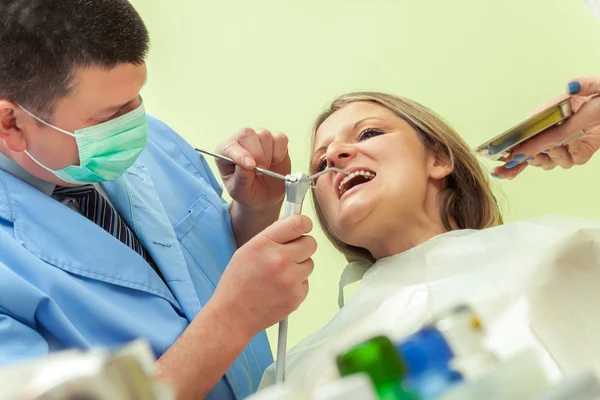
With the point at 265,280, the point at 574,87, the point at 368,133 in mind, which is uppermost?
the point at 574,87

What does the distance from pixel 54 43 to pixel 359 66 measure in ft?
3.97

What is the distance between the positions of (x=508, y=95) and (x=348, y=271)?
86 cm

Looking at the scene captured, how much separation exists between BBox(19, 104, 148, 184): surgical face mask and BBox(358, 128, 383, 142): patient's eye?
0.54 meters

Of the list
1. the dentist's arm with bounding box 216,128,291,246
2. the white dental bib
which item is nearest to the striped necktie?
the dentist's arm with bounding box 216,128,291,246

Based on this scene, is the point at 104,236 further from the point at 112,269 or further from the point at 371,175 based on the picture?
the point at 371,175

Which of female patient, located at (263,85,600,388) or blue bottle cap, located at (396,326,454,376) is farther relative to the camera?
female patient, located at (263,85,600,388)

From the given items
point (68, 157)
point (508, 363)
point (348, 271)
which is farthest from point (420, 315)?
point (68, 157)

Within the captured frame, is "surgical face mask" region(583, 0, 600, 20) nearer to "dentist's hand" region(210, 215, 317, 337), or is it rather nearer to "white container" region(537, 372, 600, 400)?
"dentist's hand" region(210, 215, 317, 337)

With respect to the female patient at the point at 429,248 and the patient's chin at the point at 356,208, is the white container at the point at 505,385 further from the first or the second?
the patient's chin at the point at 356,208

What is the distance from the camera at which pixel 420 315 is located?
38.5 inches

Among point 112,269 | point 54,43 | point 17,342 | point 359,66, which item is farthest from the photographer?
point 359,66

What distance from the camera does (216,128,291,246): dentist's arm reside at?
1.29 m

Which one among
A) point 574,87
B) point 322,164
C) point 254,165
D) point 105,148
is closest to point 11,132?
point 105,148

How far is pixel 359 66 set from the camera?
77.8 inches
